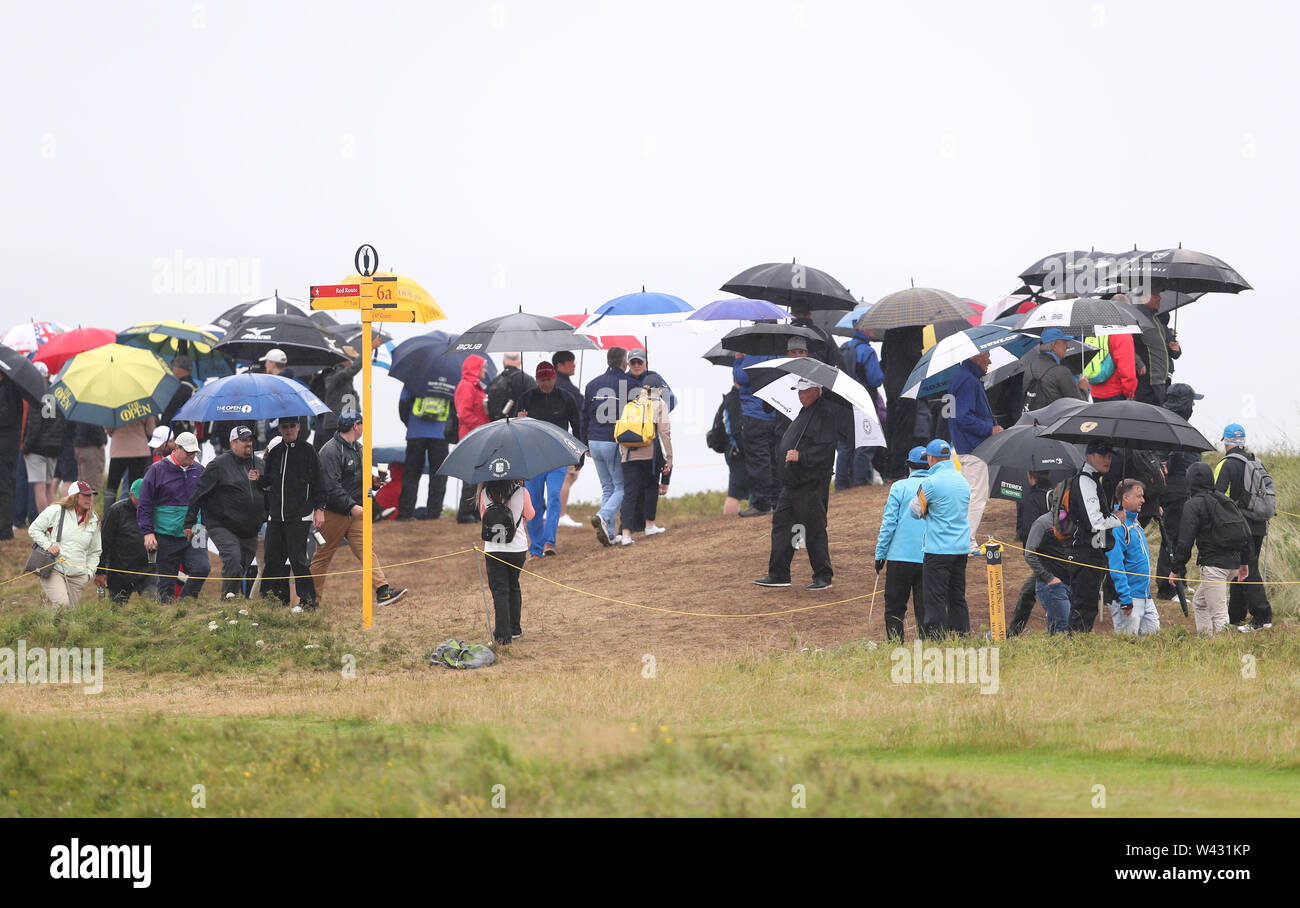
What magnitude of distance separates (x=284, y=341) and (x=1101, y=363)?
9303 mm

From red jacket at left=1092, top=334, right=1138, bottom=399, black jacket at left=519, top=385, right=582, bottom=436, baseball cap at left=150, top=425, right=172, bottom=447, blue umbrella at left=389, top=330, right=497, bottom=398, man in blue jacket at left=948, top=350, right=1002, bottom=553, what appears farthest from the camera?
blue umbrella at left=389, top=330, right=497, bottom=398

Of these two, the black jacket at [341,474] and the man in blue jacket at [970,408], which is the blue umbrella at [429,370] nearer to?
the black jacket at [341,474]

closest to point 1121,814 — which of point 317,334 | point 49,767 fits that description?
point 49,767

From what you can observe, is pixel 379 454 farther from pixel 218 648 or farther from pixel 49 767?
pixel 49 767

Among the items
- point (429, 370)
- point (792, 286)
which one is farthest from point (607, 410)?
point (429, 370)

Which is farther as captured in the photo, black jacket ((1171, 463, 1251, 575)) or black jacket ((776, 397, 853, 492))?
black jacket ((776, 397, 853, 492))

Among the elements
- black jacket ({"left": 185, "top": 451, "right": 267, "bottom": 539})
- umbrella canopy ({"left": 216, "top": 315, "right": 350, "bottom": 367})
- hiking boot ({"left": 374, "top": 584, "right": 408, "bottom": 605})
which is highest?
umbrella canopy ({"left": 216, "top": 315, "right": 350, "bottom": 367})

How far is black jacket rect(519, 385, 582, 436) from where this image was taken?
19.3 metres

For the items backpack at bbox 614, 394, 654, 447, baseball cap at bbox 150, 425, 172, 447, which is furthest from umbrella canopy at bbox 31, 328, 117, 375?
backpack at bbox 614, 394, 654, 447

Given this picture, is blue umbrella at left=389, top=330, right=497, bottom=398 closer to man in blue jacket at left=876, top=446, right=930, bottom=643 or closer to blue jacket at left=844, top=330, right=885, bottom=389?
blue jacket at left=844, top=330, right=885, bottom=389

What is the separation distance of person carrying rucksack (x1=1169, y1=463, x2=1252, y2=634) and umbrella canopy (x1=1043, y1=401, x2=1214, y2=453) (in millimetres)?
572

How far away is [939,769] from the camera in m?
10.2

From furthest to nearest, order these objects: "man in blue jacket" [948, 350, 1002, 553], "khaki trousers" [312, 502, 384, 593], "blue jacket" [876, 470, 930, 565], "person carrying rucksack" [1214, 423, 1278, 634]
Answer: "man in blue jacket" [948, 350, 1002, 553] → "khaki trousers" [312, 502, 384, 593] → "person carrying rucksack" [1214, 423, 1278, 634] → "blue jacket" [876, 470, 930, 565]
